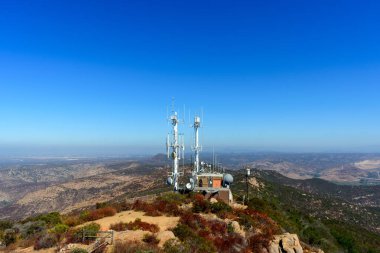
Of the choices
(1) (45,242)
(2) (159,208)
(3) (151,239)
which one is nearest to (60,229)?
(1) (45,242)

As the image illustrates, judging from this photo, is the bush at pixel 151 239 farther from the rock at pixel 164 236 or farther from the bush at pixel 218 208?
the bush at pixel 218 208

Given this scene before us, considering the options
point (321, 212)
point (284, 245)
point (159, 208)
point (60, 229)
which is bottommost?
point (321, 212)

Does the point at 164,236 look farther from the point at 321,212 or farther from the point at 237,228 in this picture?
the point at 321,212

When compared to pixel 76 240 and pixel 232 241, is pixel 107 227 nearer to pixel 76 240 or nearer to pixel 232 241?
pixel 76 240

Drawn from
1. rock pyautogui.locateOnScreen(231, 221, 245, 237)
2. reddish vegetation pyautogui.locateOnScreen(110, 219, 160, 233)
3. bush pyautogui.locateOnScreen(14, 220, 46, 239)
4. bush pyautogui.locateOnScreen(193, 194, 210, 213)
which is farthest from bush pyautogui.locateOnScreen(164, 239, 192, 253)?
bush pyautogui.locateOnScreen(14, 220, 46, 239)

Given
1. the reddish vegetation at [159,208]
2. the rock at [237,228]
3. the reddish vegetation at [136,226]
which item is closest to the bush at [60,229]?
the reddish vegetation at [136,226]
